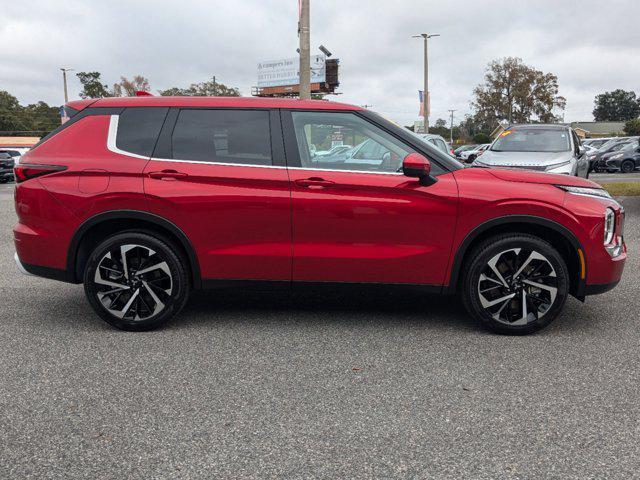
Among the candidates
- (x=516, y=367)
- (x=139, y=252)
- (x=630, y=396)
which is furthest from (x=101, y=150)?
(x=630, y=396)

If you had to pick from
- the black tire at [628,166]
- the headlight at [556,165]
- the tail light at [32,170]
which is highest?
the tail light at [32,170]

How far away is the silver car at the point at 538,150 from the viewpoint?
10.6 meters

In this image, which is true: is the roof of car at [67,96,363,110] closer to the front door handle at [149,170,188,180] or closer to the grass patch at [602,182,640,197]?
the front door handle at [149,170,188,180]

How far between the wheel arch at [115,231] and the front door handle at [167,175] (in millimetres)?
284

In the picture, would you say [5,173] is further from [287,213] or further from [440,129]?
[440,129]

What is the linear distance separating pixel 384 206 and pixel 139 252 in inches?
73.0

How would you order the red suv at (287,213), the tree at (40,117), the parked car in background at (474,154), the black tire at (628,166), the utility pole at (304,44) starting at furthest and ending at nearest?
1. the tree at (40,117)
2. the black tire at (628,166)
3. the parked car in background at (474,154)
4. the utility pole at (304,44)
5. the red suv at (287,213)

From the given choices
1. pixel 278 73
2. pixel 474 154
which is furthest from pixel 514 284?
pixel 278 73

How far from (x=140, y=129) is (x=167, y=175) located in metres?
0.45

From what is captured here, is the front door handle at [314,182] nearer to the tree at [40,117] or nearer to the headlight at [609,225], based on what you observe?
the headlight at [609,225]

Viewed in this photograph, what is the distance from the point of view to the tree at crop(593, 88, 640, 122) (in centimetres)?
14612

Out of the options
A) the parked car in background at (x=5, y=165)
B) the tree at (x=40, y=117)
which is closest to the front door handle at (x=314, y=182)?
the parked car in background at (x=5, y=165)

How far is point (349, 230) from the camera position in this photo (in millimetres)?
4328

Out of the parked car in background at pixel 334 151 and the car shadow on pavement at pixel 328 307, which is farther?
the car shadow on pavement at pixel 328 307
